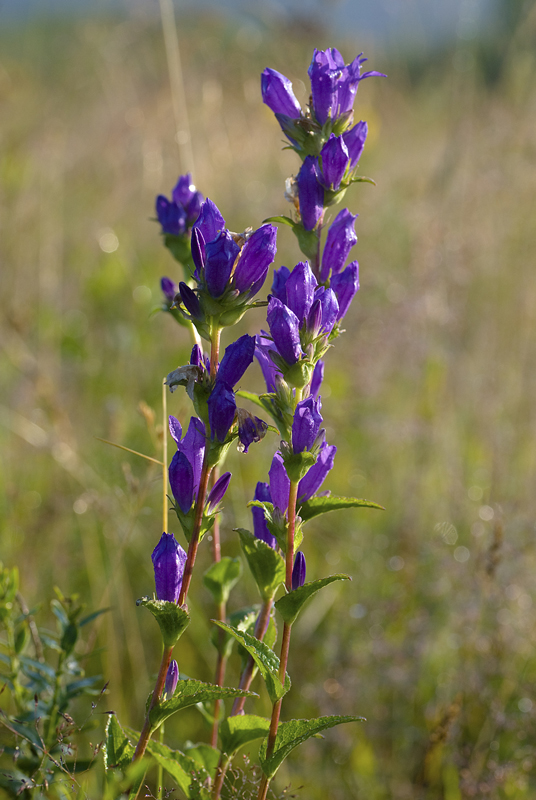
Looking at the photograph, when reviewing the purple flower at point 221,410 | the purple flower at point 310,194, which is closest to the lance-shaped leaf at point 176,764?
the purple flower at point 221,410

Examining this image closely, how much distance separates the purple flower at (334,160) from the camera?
947mm

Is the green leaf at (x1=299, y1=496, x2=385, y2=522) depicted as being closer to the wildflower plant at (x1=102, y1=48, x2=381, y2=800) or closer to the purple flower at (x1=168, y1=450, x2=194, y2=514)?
the wildflower plant at (x1=102, y1=48, x2=381, y2=800)

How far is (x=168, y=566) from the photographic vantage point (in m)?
0.81

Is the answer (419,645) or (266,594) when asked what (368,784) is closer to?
(419,645)

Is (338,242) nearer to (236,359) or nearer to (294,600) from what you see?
(236,359)

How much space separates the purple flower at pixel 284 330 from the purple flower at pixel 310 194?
0.22 m

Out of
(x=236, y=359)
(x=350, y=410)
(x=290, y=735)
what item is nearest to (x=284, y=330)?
(x=236, y=359)

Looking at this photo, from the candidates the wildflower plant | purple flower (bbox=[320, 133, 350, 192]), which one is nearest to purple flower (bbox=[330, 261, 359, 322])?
the wildflower plant

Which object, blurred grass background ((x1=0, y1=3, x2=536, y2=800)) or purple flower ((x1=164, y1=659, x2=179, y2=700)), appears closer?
purple flower ((x1=164, y1=659, x2=179, y2=700))

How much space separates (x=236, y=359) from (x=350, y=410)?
209 centimetres

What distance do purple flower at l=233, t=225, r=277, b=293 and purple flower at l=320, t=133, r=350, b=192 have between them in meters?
0.19

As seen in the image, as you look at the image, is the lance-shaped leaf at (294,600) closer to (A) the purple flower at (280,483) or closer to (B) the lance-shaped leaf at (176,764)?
(A) the purple flower at (280,483)

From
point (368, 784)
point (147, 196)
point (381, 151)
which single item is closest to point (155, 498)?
point (368, 784)

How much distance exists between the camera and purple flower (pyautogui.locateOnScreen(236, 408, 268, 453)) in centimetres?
80
